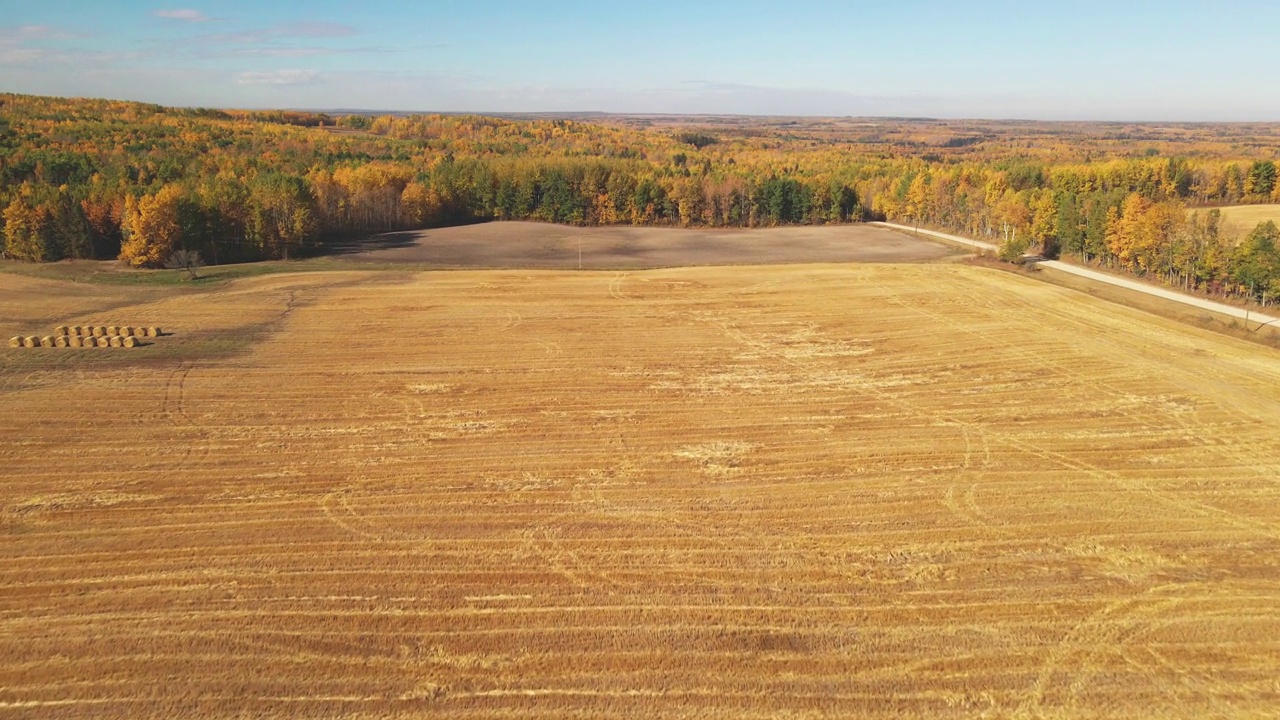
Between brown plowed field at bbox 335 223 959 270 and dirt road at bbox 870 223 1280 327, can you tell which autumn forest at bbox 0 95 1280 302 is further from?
brown plowed field at bbox 335 223 959 270

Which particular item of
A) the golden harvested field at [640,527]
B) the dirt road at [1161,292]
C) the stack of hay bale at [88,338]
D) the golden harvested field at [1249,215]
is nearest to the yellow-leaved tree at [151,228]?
the stack of hay bale at [88,338]

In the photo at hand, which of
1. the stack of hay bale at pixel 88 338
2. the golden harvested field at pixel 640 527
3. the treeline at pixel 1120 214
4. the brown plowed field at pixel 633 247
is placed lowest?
the golden harvested field at pixel 640 527

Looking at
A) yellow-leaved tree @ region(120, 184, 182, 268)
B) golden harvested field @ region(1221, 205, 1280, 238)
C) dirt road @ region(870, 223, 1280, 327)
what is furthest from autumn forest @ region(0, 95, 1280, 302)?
golden harvested field @ region(1221, 205, 1280, 238)

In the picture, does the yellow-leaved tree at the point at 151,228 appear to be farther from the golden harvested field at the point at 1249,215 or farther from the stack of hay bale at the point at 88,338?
the golden harvested field at the point at 1249,215

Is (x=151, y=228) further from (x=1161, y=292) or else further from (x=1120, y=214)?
(x=1120, y=214)

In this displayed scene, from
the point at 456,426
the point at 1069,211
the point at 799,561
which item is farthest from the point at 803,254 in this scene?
the point at 799,561

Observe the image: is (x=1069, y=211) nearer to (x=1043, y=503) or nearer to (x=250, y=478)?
(x=1043, y=503)
